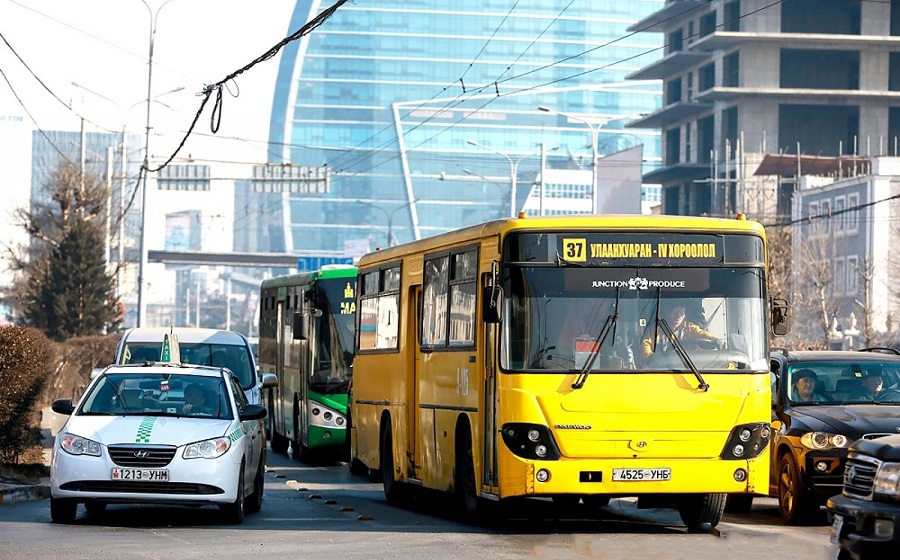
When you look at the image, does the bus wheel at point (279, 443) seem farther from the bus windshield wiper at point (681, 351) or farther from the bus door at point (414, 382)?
the bus windshield wiper at point (681, 351)

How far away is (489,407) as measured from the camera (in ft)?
43.9

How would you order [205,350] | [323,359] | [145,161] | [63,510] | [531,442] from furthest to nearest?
1. [145,161]
2. [323,359]
3. [205,350]
4. [63,510]
5. [531,442]

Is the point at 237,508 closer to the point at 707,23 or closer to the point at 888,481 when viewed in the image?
the point at 888,481

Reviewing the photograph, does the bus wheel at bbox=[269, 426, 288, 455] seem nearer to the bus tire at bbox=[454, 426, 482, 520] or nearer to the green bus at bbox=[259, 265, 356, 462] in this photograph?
the green bus at bbox=[259, 265, 356, 462]

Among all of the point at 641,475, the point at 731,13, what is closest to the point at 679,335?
the point at 641,475

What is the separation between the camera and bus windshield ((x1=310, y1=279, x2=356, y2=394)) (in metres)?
24.6

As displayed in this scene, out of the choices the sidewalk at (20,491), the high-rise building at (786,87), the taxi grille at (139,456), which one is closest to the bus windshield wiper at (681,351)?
the taxi grille at (139,456)

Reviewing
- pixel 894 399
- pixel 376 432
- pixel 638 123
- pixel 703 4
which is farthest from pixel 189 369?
pixel 638 123

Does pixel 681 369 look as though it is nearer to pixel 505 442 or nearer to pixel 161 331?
pixel 505 442

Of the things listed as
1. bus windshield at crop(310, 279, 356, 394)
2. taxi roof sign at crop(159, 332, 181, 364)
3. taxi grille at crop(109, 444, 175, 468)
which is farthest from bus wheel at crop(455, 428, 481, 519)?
bus windshield at crop(310, 279, 356, 394)

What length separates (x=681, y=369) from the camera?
13.2 m

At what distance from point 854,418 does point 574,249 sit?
3.04 meters

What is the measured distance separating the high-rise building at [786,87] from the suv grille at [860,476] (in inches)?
3474

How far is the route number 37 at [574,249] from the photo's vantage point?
13.3 metres
